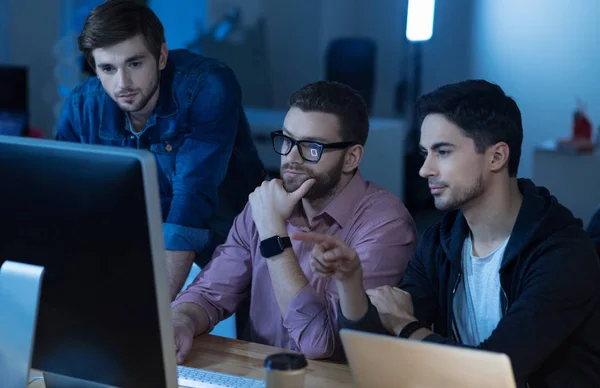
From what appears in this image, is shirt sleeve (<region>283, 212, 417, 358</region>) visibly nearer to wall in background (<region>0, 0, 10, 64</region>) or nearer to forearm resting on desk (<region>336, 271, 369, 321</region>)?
forearm resting on desk (<region>336, 271, 369, 321</region>)

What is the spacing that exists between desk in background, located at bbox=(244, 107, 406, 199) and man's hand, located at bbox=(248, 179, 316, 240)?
308cm

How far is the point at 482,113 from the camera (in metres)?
1.65

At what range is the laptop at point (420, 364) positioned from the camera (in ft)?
3.59

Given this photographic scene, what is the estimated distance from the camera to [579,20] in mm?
5816

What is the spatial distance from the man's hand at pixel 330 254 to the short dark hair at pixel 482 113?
354mm

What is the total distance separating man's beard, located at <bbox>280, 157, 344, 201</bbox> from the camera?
1.90 metres

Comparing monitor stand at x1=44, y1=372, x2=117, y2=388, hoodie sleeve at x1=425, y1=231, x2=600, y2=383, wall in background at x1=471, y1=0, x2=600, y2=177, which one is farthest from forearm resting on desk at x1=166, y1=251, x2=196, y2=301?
wall in background at x1=471, y1=0, x2=600, y2=177

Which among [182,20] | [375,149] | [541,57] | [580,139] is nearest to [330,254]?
[375,149]

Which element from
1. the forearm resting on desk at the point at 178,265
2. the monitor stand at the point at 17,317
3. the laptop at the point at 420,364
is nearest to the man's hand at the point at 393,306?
the laptop at the point at 420,364

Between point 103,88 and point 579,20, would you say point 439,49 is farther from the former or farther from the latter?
point 103,88

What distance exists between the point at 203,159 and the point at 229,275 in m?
0.38

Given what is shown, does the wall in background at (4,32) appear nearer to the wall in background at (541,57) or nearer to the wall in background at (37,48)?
the wall in background at (37,48)

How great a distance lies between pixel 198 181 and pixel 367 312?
745 millimetres

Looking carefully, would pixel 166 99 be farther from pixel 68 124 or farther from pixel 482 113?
pixel 482 113
